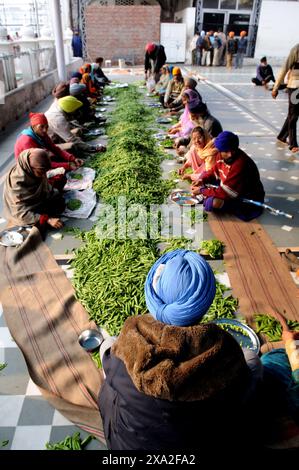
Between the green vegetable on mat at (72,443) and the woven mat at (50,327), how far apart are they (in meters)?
0.06

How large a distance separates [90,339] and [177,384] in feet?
4.73

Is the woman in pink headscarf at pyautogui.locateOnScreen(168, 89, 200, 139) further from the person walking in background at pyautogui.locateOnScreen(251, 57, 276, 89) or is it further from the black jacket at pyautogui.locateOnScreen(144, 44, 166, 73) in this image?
the person walking in background at pyautogui.locateOnScreen(251, 57, 276, 89)

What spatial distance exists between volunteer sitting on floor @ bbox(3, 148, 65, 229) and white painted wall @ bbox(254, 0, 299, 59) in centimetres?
2343

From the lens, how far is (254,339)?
252 centimetres

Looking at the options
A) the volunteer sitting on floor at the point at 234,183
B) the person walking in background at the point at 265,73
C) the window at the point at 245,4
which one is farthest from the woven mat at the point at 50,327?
the window at the point at 245,4

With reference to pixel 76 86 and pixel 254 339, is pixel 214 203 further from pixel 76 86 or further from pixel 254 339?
pixel 76 86

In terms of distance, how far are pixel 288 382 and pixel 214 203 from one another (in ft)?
8.94

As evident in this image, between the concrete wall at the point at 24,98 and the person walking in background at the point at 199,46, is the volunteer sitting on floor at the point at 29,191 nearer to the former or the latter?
the concrete wall at the point at 24,98

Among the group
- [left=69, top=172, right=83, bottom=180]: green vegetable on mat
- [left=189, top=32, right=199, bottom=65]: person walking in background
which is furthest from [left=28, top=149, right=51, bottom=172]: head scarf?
[left=189, top=32, right=199, bottom=65]: person walking in background

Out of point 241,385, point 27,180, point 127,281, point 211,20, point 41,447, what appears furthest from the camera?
point 211,20

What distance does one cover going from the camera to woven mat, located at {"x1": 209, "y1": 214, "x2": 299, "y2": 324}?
3.07 metres

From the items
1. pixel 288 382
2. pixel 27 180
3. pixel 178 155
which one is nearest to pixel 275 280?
pixel 288 382

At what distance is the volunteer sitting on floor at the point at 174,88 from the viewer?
367 inches

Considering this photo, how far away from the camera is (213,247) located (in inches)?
148
